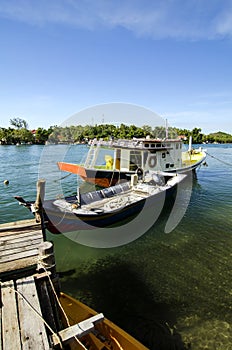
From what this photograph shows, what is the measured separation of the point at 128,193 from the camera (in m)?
12.2

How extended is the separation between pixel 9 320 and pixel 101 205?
7248 mm

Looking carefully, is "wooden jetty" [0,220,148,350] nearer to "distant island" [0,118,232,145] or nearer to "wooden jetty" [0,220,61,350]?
"wooden jetty" [0,220,61,350]

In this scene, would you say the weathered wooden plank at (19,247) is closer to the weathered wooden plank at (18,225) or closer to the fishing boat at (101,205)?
the weathered wooden plank at (18,225)

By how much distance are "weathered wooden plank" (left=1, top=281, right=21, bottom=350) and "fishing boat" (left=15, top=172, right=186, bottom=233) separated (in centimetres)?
354

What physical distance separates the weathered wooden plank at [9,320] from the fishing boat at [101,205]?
354 centimetres

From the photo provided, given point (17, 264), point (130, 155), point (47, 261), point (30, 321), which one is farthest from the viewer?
point (130, 155)

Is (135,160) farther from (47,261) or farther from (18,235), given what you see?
(47,261)

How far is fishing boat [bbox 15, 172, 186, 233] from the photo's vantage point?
27.0ft

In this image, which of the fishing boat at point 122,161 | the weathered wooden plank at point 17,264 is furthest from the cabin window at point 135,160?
the weathered wooden plank at point 17,264

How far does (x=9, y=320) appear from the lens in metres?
3.12

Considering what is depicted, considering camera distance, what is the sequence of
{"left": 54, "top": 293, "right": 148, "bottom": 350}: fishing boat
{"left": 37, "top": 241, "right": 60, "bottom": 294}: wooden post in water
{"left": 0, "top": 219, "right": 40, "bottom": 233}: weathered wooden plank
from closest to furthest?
{"left": 54, "top": 293, "right": 148, "bottom": 350}: fishing boat
{"left": 37, "top": 241, "right": 60, "bottom": 294}: wooden post in water
{"left": 0, "top": 219, "right": 40, "bottom": 233}: weathered wooden plank

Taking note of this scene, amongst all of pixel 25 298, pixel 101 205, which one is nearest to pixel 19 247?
pixel 25 298

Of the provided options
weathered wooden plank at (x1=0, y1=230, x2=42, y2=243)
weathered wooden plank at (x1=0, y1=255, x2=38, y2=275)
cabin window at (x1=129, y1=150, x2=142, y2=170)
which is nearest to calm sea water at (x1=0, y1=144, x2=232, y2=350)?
weathered wooden plank at (x1=0, y1=230, x2=42, y2=243)

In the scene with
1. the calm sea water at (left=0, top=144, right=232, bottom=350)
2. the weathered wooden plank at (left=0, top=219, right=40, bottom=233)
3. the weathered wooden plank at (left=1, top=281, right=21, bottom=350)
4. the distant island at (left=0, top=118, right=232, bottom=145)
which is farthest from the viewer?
the distant island at (left=0, top=118, right=232, bottom=145)
